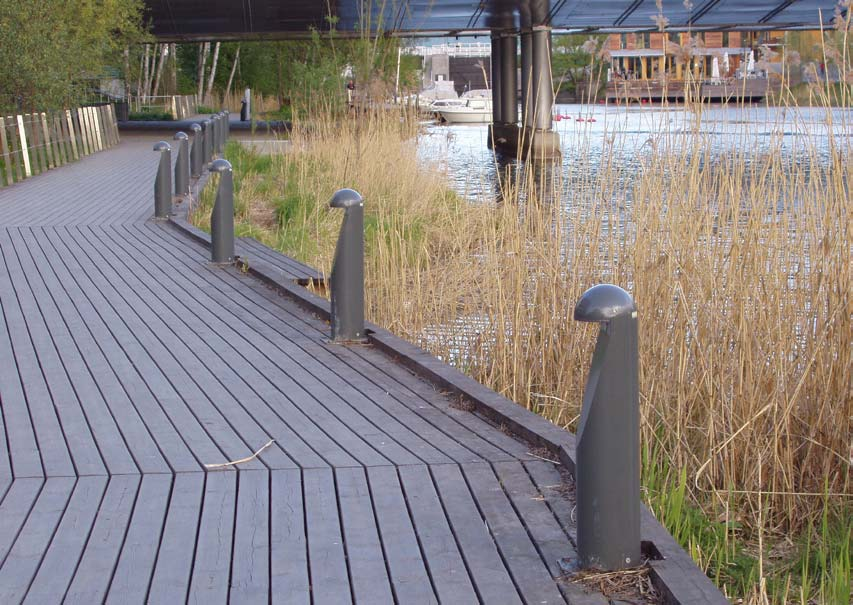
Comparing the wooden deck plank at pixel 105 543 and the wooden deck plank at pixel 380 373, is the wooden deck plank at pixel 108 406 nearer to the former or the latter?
the wooden deck plank at pixel 105 543

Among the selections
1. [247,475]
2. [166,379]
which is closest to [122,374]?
[166,379]

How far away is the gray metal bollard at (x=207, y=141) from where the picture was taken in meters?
17.5

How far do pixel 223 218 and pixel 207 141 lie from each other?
9.75m

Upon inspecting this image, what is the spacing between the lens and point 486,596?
2904 mm

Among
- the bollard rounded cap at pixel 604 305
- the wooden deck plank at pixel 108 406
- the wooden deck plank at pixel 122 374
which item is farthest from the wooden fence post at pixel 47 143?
the bollard rounded cap at pixel 604 305

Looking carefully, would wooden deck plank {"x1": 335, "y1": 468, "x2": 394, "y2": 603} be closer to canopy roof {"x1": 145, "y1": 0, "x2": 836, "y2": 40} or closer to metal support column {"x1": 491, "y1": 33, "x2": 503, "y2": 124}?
canopy roof {"x1": 145, "y1": 0, "x2": 836, "y2": 40}

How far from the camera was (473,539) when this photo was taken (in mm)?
3281

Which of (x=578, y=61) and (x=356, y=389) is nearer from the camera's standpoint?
(x=356, y=389)

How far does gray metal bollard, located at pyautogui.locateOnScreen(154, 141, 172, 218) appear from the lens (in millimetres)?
11492

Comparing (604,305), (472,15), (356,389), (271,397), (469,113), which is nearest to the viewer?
(604,305)

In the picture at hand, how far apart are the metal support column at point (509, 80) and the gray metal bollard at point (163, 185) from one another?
68.6 ft

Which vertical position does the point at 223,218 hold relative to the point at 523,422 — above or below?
above

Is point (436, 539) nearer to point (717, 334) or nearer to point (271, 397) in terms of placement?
point (271, 397)

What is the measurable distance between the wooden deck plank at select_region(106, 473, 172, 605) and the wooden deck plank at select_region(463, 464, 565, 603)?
0.96 m
